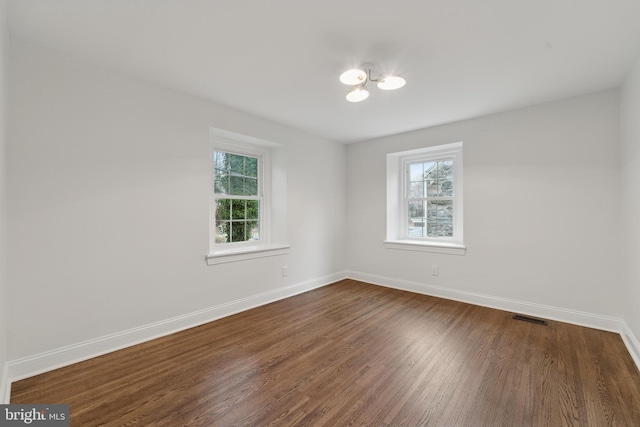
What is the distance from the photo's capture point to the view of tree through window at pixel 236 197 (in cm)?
349

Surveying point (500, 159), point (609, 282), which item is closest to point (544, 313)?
point (609, 282)

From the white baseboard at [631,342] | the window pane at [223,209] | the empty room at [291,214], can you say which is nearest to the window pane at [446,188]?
the empty room at [291,214]

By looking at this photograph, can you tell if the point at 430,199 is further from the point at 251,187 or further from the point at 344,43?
the point at 344,43

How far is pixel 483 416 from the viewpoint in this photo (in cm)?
163

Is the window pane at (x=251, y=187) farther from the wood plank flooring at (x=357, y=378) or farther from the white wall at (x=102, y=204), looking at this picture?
the wood plank flooring at (x=357, y=378)

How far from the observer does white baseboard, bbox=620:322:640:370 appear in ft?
7.16

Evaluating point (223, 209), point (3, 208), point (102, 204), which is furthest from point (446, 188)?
point (3, 208)

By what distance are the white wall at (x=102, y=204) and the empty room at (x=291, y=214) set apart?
15 millimetres

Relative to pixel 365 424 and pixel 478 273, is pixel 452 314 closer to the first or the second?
pixel 478 273

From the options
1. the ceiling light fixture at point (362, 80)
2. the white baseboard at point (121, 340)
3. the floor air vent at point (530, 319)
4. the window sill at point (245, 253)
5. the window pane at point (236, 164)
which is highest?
the ceiling light fixture at point (362, 80)

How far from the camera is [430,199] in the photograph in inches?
167

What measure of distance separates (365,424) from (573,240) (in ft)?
9.62

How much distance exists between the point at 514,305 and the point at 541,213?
3.67 ft

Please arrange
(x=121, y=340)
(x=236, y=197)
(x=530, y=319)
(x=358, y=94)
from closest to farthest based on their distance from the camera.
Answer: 1. (x=358, y=94)
2. (x=121, y=340)
3. (x=530, y=319)
4. (x=236, y=197)
